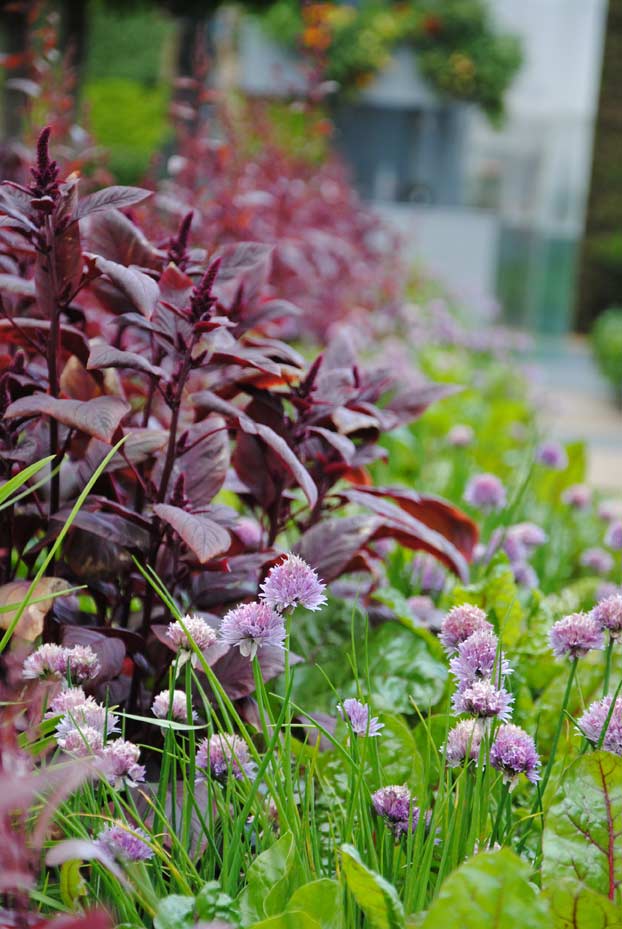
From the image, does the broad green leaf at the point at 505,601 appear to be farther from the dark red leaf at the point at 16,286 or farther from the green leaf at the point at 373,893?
the dark red leaf at the point at 16,286

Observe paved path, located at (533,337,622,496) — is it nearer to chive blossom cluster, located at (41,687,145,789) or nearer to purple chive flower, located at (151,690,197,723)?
purple chive flower, located at (151,690,197,723)

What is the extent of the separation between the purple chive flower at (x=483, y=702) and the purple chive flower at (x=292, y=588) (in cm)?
14

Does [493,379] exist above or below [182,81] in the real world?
below

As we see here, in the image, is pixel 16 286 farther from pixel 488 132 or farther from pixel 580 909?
pixel 488 132

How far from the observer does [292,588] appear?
0.84 metres

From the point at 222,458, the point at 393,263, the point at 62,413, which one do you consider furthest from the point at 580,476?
the point at 393,263

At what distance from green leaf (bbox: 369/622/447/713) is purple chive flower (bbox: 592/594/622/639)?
404mm

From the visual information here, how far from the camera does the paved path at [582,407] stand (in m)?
5.60

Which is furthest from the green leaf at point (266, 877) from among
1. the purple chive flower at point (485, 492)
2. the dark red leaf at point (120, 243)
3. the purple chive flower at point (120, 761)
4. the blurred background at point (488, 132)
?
the blurred background at point (488, 132)

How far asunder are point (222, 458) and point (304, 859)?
0.50m

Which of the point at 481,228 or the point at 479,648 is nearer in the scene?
the point at 479,648

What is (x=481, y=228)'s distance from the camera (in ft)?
45.1

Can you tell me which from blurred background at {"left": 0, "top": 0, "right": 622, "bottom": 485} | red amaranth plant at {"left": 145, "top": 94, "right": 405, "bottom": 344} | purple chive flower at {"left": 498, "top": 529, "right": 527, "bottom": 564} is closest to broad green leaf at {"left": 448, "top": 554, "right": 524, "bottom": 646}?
purple chive flower at {"left": 498, "top": 529, "right": 527, "bottom": 564}

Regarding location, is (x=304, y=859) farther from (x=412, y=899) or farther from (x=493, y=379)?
(x=493, y=379)
